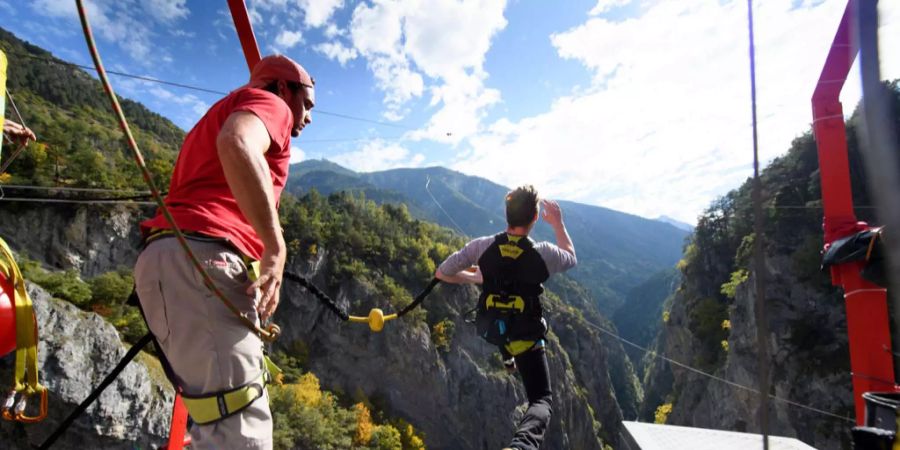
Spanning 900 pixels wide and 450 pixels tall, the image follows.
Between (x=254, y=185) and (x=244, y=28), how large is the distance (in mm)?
2557

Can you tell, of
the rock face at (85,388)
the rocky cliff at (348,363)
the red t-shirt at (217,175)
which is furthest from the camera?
the rocky cliff at (348,363)

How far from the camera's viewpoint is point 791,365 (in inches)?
1139

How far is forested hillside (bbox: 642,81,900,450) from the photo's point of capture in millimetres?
26500

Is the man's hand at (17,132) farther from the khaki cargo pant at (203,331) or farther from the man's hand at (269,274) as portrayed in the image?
the man's hand at (269,274)

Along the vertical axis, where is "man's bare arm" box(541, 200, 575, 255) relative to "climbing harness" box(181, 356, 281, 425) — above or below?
above

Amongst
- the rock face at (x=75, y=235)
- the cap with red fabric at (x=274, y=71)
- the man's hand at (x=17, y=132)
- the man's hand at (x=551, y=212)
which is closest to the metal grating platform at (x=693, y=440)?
the man's hand at (x=551, y=212)

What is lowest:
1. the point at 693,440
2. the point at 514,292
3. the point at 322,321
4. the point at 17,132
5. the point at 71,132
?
the point at 322,321

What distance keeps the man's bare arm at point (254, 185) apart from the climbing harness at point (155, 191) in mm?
94

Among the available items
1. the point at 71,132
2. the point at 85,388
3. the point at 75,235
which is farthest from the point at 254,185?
the point at 71,132

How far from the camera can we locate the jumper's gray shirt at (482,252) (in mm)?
3148

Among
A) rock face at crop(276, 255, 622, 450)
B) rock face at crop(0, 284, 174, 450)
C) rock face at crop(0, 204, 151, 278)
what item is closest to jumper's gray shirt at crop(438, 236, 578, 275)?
rock face at crop(0, 284, 174, 450)

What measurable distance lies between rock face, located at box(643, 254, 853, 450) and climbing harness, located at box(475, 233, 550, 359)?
27.2 m

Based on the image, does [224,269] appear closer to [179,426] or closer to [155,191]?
[155,191]

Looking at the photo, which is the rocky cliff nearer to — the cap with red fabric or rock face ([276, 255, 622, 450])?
rock face ([276, 255, 622, 450])
